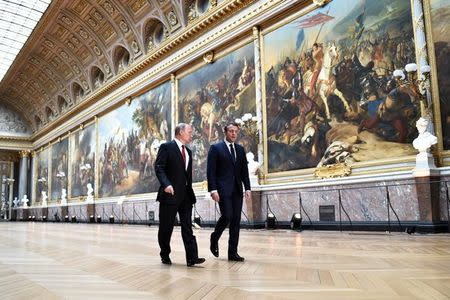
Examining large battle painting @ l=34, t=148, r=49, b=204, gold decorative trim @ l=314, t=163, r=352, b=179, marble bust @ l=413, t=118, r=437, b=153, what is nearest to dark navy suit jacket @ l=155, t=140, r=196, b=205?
marble bust @ l=413, t=118, r=437, b=153

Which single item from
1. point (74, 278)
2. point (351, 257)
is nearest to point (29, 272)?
point (74, 278)

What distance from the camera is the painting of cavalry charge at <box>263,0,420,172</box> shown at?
966cm

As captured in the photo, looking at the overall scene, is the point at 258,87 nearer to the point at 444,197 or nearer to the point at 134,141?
the point at 444,197

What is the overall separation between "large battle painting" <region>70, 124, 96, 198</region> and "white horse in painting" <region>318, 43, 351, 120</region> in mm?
18408

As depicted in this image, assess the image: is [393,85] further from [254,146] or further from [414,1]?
[254,146]

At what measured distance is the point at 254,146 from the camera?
1371 cm

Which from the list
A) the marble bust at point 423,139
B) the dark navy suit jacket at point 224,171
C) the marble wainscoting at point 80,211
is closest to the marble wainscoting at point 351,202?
the marble bust at point 423,139

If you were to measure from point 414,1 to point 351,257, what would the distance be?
7038 mm

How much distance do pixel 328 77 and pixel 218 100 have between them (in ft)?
17.3

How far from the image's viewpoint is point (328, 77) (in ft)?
37.0

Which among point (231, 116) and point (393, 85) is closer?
point (393, 85)

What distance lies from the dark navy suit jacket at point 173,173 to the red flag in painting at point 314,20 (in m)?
8.28

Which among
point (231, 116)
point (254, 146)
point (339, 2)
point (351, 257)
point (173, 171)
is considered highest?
point (339, 2)

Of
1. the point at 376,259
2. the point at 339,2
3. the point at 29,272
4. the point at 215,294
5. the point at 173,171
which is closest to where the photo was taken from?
the point at 215,294
